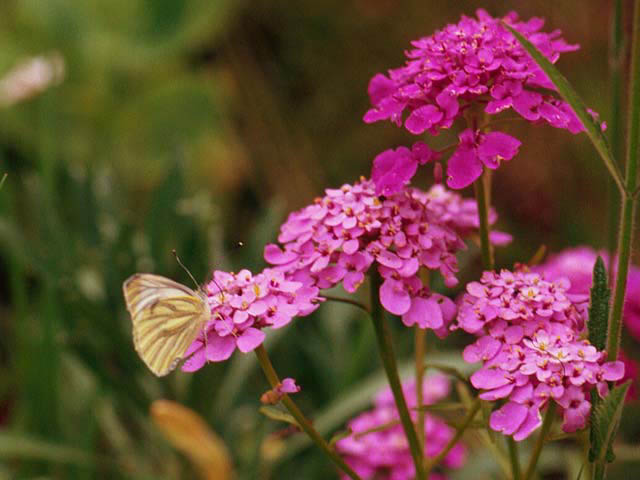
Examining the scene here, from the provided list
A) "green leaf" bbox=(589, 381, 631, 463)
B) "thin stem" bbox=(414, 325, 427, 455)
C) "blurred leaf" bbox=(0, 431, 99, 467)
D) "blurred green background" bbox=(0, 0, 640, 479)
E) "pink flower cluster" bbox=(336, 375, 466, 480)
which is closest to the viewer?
"green leaf" bbox=(589, 381, 631, 463)

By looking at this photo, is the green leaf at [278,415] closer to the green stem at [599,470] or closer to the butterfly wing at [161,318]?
the butterfly wing at [161,318]

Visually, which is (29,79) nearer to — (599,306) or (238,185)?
(238,185)

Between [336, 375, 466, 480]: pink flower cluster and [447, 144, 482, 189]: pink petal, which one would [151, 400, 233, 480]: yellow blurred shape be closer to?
[336, 375, 466, 480]: pink flower cluster

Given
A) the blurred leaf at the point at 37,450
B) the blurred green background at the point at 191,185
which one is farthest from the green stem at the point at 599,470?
the blurred leaf at the point at 37,450

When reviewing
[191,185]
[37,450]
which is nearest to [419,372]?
[37,450]

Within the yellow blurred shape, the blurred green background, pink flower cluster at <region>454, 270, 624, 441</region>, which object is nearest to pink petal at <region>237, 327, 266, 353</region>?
Answer: pink flower cluster at <region>454, 270, 624, 441</region>

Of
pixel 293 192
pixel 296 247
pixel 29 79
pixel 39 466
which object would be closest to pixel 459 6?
pixel 293 192

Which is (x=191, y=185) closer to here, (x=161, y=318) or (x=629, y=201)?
(x=161, y=318)
